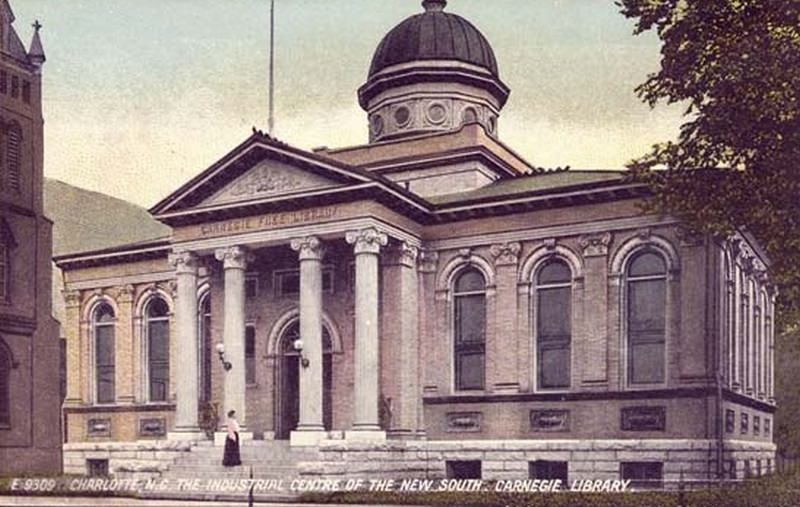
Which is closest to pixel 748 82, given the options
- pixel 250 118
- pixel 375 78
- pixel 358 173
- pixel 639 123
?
pixel 639 123

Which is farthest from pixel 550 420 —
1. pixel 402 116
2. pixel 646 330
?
pixel 402 116

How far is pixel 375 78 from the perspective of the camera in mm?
34812

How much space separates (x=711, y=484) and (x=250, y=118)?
14.2 metres

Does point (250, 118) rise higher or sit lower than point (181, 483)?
higher

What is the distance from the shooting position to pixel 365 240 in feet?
86.4

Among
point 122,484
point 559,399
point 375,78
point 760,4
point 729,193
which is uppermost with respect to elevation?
point 375,78

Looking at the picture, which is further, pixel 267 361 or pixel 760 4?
pixel 267 361

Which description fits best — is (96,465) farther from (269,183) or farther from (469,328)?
(469,328)

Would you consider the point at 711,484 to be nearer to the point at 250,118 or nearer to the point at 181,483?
the point at 181,483

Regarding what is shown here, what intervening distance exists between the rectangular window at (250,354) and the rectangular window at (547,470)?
28.5 feet

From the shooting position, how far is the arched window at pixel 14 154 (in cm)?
2992

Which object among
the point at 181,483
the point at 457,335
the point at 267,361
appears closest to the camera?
the point at 181,483

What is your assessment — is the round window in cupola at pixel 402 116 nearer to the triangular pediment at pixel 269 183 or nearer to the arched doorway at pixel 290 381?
the triangular pediment at pixel 269 183

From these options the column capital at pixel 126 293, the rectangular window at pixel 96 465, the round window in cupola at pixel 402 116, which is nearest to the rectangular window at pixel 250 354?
the column capital at pixel 126 293
